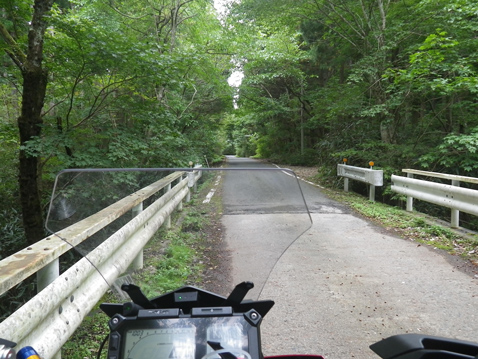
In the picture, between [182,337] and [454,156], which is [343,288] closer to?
[182,337]

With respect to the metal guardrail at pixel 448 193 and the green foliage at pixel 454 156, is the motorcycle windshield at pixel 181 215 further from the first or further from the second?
the green foliage at pixel 454 156

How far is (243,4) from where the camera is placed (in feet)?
43.3

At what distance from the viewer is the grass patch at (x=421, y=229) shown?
18.0ft

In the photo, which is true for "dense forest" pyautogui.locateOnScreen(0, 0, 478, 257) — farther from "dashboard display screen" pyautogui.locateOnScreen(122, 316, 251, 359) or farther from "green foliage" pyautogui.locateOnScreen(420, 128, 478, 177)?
"dashboard display screen" pyautogui.locateOnScreen(122, 316, 251, 359)

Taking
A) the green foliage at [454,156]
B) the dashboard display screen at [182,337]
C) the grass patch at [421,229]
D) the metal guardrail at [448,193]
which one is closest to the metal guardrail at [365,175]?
the grass patch at [421,229]

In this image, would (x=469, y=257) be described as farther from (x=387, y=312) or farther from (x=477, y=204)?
(x=387, y=312)

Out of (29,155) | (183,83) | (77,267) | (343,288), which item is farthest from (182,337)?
(183,83)

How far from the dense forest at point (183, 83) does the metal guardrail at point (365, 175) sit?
95 centimetres

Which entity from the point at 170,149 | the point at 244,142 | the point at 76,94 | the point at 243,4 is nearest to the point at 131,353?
the point at 76,94

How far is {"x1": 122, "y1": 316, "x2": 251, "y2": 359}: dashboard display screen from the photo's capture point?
53.4 inches

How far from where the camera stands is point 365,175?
9.59 metres

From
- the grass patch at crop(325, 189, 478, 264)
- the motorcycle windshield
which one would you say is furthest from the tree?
the grass patch at crop(325, 189, 478, 264)

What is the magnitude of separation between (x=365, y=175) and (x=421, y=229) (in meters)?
3.18

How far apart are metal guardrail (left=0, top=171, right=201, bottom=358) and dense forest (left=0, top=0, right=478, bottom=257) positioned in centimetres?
221
